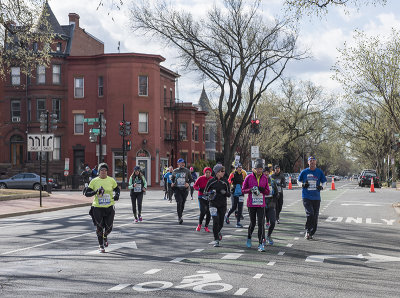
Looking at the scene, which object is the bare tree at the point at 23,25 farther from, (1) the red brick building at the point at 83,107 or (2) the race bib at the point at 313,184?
(1) the red brick building at the point at 83,107

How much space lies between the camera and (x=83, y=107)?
183 feet

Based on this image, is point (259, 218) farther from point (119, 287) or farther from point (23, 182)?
point (23, 182)

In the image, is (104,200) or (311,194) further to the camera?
(311,194)

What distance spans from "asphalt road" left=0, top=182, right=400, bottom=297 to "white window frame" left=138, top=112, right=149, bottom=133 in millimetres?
36938

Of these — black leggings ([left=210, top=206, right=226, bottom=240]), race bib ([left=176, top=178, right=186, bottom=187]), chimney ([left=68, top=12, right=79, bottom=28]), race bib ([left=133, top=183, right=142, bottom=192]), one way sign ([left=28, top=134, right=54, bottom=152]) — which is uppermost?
chimney ([left=68, top=12, right=79, bottom=28])

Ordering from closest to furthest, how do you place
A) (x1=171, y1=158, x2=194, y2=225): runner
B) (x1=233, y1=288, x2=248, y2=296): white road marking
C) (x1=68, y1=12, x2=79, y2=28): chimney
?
(x1=233, y1=288, x2=248, y2=296): white road marking, (x1=171, y1=158, x2=194, y2=225): runner, (x1=68, y1=12, x2=79, y2=28): chimney

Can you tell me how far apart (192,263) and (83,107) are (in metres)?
46.5

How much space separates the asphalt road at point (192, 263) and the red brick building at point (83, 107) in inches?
1442

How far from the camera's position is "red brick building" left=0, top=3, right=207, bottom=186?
54719mm

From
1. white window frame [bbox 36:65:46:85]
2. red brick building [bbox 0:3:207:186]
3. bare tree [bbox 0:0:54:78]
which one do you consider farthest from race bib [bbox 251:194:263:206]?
white window frame [bbox 36:65:46:85]

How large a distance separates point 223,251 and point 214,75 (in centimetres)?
2948

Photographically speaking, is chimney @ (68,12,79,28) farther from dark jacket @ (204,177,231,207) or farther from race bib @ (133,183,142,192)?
dark jacket @ (204,177,231,207)

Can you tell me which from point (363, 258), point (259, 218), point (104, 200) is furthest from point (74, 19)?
point (363, 258)

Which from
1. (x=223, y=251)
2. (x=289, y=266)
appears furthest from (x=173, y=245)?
(x=289, y=266)
